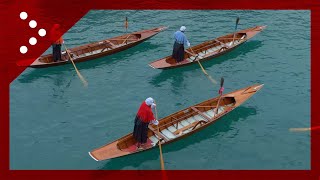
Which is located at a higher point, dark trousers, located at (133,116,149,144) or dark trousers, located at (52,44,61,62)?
dark trousers, located at (52,44,61,62)

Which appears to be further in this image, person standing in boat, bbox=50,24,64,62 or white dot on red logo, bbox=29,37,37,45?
white dot on red logo, bbox=29,37,37,45

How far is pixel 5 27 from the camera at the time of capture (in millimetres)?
38969

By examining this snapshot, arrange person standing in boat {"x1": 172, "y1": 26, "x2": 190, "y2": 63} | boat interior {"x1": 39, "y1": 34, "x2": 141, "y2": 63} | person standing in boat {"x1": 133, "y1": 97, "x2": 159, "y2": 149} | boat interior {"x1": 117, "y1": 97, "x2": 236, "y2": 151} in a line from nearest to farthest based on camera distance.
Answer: person standing in boat {"x1": 133, "y1": 97, "x2": 159, "y2": 149} < boat interior {"x1": 117, "y1": 97, "x2": 236, "y2": 151} < person standing in boat {"x1": 172, "y1": 26, "x2": 190, "y2": 63} < boat interior {"x1": 39, "y1": 34, "x2": 141, "y2": 63}

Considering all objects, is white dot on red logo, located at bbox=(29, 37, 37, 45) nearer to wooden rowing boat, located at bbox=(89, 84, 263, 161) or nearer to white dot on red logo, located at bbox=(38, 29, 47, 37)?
white dot on red logo, located at bbox=(38, 29, 47, 37)

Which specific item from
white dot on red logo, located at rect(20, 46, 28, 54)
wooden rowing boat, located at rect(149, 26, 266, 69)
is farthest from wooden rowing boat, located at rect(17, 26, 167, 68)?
wooden rowing boat, located at rect(149, 26, 266, 69)

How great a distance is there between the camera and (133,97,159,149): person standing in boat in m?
22.8

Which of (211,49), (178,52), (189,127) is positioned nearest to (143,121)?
(189,127)

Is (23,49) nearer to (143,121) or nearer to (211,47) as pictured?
(211,47)

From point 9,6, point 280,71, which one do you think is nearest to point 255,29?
point 280,71

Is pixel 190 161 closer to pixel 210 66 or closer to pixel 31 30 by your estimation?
pixel 210 66

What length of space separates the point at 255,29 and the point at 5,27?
21.4 metres

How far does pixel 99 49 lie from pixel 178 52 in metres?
6.64

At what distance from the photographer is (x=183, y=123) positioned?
26.0 meters

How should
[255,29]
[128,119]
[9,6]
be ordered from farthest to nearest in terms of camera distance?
[9,6]
[255,29]
[128,119]
